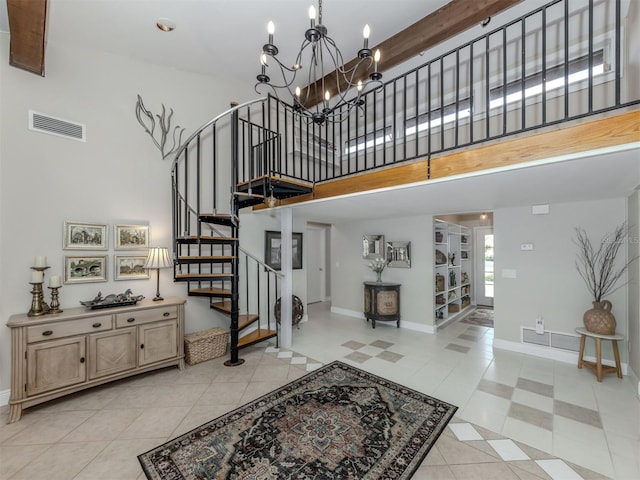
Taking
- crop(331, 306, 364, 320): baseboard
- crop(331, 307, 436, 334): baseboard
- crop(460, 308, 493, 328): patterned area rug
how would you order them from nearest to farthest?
1. crop(331, 307, 436, 334): baseboard
2. crop(460, 308, 493, 328): patterned area rug
3. crop(331, 306, 364, 320): baseboard

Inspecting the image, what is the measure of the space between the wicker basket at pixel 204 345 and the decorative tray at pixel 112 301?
0.82 meters

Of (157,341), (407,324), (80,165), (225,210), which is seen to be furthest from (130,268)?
(407,324)

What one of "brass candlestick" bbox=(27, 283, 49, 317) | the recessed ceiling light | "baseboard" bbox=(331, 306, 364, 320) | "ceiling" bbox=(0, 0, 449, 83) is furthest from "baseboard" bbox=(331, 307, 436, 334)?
the recessed ceiling light

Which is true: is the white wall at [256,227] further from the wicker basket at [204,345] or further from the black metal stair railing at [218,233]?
the wicker basket at [204,345]

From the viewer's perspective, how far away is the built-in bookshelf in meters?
5.38

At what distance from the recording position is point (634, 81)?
A: 278 cm

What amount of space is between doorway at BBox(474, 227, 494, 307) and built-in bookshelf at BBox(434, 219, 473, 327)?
185 millimetres

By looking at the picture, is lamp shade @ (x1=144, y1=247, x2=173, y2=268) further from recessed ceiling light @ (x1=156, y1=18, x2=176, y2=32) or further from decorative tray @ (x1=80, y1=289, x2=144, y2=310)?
recessed ceiling light @ (x1=156, y1=18, x2=176, y2=32)

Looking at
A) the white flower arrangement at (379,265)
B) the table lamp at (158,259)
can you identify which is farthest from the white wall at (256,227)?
the white flower arrangement at (379,265)

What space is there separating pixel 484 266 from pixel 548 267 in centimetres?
321

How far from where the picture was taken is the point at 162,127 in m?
3.67

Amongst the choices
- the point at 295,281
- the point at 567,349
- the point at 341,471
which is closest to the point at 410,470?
the point at 341,471

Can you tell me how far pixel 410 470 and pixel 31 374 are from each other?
3221 millimetres

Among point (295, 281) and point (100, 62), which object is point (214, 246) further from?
point (100, 62)
